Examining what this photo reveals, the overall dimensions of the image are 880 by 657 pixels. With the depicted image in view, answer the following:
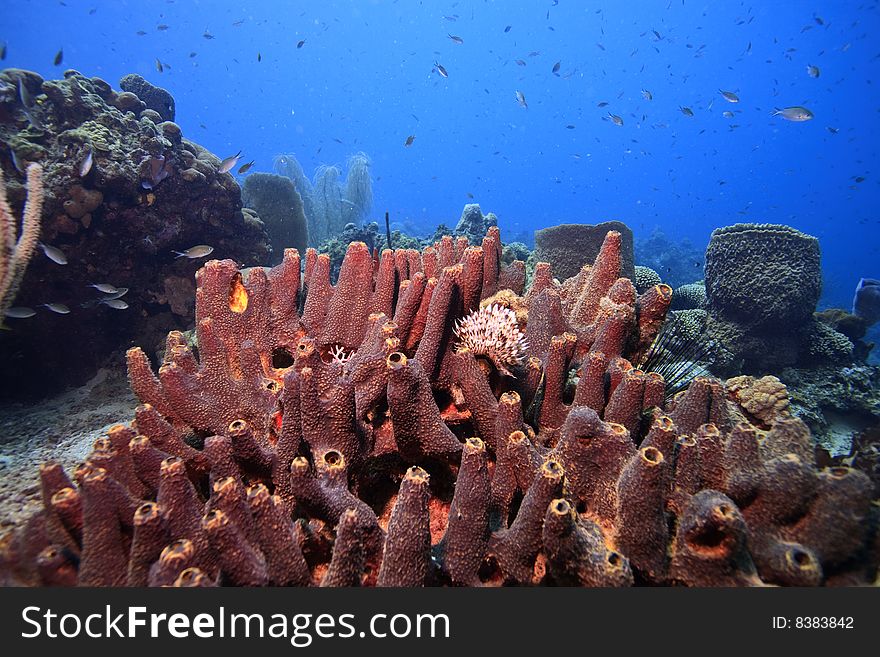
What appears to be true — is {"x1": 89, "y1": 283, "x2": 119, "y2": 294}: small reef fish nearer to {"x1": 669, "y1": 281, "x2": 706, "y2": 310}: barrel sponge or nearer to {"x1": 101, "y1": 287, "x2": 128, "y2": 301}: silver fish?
{"x1": 101, "y1": 287, "x2": 128, "y2": 301}: silver fish

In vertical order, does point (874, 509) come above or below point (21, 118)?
below

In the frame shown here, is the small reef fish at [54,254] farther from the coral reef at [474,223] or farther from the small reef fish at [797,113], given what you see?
the small reef fish at [797,113]

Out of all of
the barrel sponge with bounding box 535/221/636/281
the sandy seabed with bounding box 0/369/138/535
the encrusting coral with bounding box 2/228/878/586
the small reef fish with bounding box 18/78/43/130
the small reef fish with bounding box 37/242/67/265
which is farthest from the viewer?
the barrel sponge with bounding box 535/221/636/281

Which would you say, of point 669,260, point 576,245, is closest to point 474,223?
point 576,245

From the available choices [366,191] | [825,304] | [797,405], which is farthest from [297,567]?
[825,304]

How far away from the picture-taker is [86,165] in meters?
5.79

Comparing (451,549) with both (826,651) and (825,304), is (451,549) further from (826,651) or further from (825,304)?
(825,304)

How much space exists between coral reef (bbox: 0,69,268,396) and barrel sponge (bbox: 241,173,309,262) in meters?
6.07

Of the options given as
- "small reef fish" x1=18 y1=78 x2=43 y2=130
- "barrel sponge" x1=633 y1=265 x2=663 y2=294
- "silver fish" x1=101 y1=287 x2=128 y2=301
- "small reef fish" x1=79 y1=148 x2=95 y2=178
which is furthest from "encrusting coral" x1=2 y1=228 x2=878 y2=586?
"barrel sponge" x1=633 y1=265 x2=663 y2=294

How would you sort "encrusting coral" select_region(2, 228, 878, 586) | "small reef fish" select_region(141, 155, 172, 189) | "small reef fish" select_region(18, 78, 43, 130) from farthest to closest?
"small reef fish" select_region(141, 155, 172, 189)
"small reef fish" select_region(18, 78, 43, 130)
"encrusting coral" select_region(2, 228, 878, 586)

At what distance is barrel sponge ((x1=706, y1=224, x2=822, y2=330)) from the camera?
7.40 m

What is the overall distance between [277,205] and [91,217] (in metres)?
8.14

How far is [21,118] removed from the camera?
6.05m

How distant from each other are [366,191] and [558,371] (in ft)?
70.9
